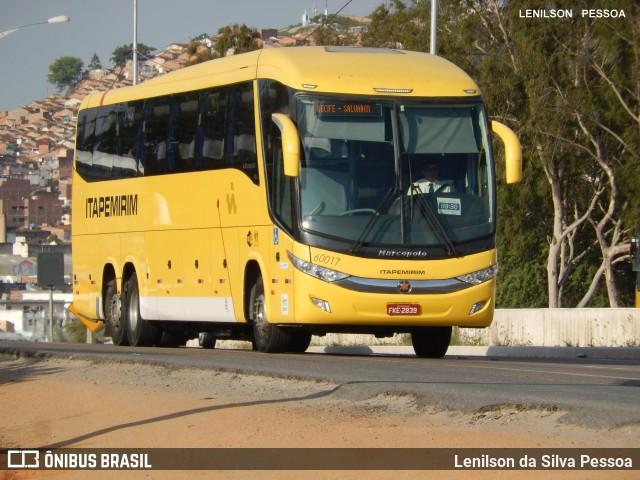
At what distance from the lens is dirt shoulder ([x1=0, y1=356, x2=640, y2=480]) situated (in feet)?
28.5

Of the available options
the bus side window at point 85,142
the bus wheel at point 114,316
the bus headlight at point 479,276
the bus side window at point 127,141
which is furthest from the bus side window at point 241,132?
the bus side window at point 85,142

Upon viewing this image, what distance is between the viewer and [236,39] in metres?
58.7

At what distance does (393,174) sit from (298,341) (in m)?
3.62

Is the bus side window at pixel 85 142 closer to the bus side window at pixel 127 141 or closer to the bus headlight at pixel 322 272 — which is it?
the bus side window at pixel 127 141

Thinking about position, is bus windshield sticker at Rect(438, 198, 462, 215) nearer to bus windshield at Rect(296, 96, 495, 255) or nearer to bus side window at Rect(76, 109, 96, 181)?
bus windshield at Rect(296, 96, 495, 255)

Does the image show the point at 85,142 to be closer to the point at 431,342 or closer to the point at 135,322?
the point at 135,322

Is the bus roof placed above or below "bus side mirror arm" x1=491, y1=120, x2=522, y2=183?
above

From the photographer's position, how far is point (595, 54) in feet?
140

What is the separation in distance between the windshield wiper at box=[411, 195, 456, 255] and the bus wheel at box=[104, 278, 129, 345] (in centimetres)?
854

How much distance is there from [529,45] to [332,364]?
96.4 feet

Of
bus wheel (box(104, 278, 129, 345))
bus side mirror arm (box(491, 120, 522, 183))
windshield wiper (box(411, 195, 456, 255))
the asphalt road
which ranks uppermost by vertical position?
bus side mirror arm (box(491, 120, 522, 183))

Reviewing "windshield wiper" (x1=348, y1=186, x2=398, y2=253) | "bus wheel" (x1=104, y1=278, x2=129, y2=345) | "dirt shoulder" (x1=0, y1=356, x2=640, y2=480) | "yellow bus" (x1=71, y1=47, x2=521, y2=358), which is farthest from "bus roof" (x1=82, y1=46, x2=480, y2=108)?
"bus wheel" (x1=104, y1=278, x2=129, y2=345)

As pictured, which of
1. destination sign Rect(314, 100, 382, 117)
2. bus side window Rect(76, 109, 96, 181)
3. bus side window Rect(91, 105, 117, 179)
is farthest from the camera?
bus side window Rect(76, 109, 96, 181)

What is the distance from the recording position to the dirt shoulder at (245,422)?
8.68 meters
